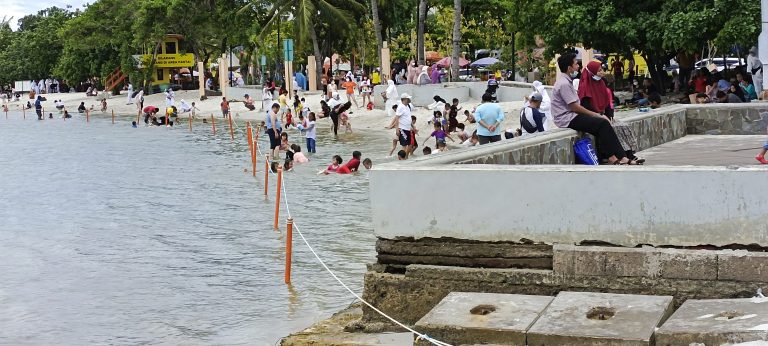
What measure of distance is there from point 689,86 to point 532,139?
73.3ft

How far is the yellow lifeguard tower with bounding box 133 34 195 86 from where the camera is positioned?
73.8 m

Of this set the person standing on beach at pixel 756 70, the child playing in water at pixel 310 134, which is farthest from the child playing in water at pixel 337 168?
the person standing on beach at pixel 756 70

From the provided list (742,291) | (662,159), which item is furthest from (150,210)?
(742,291)

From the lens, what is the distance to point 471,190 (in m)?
8.72

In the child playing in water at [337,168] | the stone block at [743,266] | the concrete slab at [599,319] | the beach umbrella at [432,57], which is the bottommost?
the child playing in water at [337,168]

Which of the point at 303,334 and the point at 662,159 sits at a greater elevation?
the point at 662,159

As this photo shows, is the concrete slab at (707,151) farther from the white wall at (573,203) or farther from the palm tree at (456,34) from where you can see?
the palm tree at (456,34)

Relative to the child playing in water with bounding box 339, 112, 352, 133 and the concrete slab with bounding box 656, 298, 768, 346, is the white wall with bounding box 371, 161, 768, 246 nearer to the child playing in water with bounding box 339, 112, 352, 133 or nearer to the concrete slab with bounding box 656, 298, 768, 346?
the concrete slab with bounding box 656, 298, 768, 346

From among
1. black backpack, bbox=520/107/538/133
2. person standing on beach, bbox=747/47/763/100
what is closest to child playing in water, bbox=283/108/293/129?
person standing on beach, bbox=747/47/763/100

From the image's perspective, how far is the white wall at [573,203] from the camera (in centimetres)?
802

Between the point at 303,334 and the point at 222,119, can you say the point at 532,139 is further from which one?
the point at 222,119

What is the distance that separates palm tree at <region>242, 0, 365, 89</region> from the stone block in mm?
48337

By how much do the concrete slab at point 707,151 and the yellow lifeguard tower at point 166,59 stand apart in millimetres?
60613

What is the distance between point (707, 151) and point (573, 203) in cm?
604
